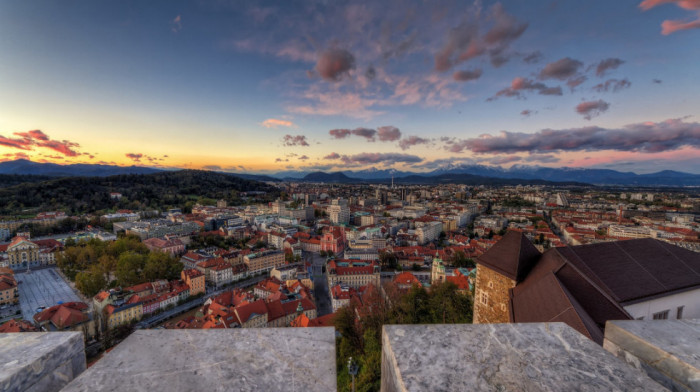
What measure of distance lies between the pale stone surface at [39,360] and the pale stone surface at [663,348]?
7.54ft

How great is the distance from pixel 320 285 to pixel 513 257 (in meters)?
20.2

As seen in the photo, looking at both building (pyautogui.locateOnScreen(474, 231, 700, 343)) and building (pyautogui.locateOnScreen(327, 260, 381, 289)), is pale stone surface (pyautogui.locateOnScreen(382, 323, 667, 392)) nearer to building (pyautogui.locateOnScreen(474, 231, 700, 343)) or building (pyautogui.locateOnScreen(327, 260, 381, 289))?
building (pyautogui.locateOnScreen(474, 231, 700, 343))

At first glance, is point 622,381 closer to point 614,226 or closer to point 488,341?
point 488,341

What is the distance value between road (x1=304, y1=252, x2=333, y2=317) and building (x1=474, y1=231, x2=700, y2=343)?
581 inches

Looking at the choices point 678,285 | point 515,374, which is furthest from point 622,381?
point 678,285

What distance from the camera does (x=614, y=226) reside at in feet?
117

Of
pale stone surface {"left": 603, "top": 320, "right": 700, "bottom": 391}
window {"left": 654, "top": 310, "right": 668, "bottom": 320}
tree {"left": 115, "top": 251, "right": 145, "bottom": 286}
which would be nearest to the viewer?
pale stone surface {"left": 603, "top": 320, "right": 700, "bottom": 391}

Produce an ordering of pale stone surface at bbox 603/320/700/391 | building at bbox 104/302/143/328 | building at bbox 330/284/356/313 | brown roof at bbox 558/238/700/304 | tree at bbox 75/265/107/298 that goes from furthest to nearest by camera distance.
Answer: tree at bbox 75/265/107/298 → building at bbox 330/284/356/313 → building at bbox 104/302/143/328 → brown roof at bbox 558/238/700/304 → pale stone surface at bbox 603/320/700/391

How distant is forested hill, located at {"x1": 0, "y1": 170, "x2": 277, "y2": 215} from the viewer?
53.3 m

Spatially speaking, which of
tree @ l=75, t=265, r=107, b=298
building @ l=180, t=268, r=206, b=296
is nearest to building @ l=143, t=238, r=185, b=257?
tree @ l=75, t=265, r=107, b=298

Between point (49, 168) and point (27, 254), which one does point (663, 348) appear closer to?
point (27, 254)

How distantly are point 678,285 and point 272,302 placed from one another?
17.2 metres

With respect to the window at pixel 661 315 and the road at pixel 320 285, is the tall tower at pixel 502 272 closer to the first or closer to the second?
the window at pixel 661 315

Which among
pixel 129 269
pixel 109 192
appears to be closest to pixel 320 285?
pixel 129 269
